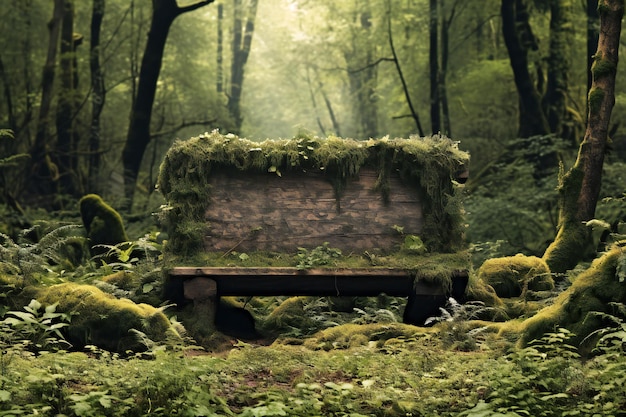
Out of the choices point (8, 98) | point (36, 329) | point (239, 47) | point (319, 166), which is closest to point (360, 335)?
point (319, 166)

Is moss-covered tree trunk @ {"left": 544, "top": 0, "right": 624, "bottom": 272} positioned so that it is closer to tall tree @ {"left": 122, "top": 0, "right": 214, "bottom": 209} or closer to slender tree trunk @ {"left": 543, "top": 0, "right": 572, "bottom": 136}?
slender tree trunk @ {"left": 543, "top": 0, "right": 572, "bottom": 136}

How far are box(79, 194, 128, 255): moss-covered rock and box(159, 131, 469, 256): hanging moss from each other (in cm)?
378

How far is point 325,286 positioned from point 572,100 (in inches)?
612

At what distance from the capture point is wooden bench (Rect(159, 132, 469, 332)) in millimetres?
11031

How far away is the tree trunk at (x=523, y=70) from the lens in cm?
2248

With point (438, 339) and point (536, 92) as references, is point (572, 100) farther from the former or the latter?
point (438, 339)

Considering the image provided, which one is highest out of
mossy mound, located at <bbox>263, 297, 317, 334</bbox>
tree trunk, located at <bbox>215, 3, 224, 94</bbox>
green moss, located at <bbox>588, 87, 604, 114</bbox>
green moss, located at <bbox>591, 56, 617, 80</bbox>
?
tree trunk, located at <bbox>215, 3, 224, 94</bbox>

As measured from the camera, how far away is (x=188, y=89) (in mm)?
31875

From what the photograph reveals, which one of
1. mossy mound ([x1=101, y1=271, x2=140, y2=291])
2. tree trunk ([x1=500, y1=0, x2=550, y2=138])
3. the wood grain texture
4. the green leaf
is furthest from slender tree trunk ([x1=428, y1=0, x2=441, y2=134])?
the green leaf

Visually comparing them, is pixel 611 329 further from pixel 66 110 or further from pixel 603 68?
pixel 66 110

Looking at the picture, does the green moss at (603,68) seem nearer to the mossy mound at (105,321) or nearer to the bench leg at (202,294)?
the bench leg at (202,294)

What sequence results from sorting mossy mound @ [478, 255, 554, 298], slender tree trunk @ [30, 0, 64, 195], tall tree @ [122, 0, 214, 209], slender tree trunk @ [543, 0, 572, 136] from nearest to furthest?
mossy mound @ [478, 255, 554, 298] → tall tree @ [122, 0, 214, 209] → slender tree trunk @ [30, 0, 64, 195] → slender tree trunk @ [543, 0, 572, 136]

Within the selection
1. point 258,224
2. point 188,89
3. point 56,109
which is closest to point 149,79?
point 56,109

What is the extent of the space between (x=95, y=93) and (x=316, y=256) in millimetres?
16858
